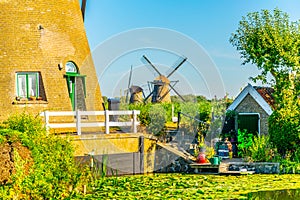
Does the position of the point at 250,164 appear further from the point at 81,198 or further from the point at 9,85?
the point at 9,85

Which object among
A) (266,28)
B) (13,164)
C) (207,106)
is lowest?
(13,164)

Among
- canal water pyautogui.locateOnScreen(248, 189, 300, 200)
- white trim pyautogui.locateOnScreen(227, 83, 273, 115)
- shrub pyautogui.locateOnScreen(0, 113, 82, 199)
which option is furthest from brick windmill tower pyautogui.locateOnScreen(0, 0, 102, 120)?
canal water pyautogui.locateOnScreen(248, 189, 300, 200)

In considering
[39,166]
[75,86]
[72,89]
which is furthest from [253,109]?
[39,166]

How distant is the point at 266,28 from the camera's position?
2005cm

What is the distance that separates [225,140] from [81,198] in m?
8.07

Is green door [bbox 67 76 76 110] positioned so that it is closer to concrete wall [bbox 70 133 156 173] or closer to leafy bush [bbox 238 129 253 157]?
concrete wall [bbox 70 133 156 173]

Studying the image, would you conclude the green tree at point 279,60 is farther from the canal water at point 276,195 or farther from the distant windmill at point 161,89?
the distant windmill at point 161,89

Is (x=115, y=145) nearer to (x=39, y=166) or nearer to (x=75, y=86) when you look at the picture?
(x=75, y=86)

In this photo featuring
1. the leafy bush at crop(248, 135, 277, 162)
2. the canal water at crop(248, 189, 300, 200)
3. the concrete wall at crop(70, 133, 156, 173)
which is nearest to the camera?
the canal water at crop(248, 189, 300, 200)

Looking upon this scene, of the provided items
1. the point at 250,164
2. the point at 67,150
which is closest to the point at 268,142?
the point at 250,164

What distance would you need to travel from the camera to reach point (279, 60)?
18.7 m

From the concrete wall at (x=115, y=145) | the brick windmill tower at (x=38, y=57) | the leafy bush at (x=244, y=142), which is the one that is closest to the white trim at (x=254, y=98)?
the leafy bush at (x=244, y=142)

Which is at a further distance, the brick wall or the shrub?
the brick wall

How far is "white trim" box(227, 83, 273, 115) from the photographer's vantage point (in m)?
19.2
